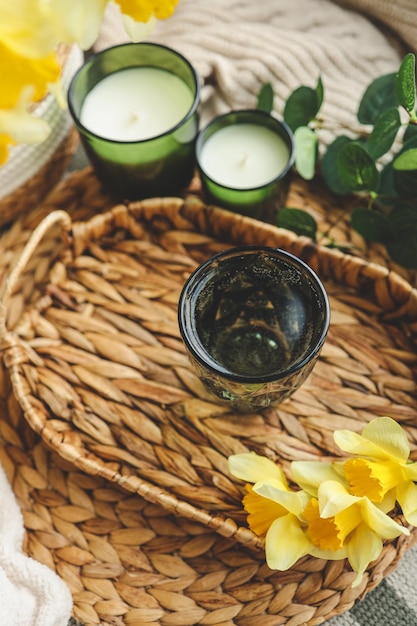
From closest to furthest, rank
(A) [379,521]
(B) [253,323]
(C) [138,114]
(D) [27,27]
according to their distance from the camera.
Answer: (D) [27,27]
(A) [379,521]
(B) [253,323]
(C) [138,114]

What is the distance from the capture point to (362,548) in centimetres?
48

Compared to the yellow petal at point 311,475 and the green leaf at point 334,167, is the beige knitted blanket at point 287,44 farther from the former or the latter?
the yellow petal at point 311,475

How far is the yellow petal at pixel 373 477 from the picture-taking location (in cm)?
47

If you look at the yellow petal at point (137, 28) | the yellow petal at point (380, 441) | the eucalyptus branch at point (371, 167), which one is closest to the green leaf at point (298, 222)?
the eucalyptus branch at point (371, 167)

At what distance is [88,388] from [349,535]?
0.23 m

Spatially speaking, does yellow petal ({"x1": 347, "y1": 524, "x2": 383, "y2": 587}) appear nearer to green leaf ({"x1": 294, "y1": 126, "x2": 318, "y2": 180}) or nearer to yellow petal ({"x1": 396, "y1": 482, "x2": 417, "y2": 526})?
yellow petal ({"x1": 396, "y1": 482, "x2": 417, "y2": 526})

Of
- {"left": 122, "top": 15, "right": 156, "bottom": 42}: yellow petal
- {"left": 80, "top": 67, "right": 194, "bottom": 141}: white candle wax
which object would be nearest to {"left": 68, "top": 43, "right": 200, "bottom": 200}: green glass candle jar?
{"left": 80, "top": 67, "right": 194, "bottom": 141}: white candle wax

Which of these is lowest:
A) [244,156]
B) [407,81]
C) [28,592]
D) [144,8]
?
[28,592]

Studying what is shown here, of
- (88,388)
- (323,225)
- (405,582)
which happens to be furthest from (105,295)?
(405,582)

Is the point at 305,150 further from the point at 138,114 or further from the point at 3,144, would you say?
the point at 3,144

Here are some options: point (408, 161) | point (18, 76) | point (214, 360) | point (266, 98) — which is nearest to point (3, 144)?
point (18, 76)

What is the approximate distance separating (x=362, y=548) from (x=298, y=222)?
29 centimetres

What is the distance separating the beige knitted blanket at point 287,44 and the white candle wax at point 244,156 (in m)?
0.09

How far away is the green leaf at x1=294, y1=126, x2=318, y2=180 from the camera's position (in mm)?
626
